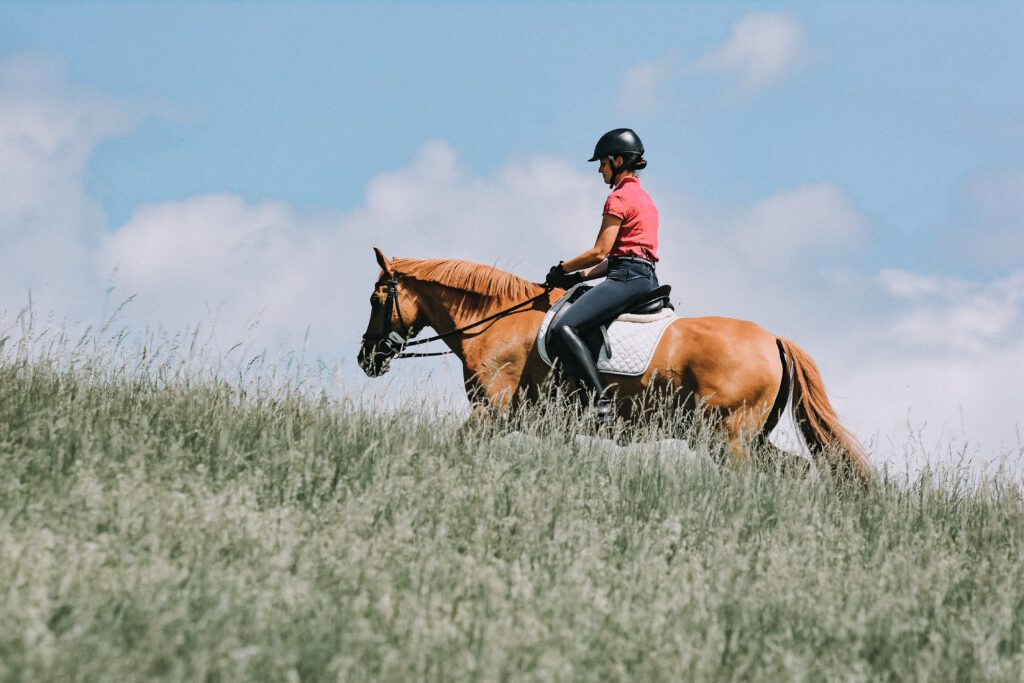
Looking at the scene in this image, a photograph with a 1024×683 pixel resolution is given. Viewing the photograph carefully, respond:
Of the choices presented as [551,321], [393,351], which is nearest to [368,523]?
[551,321]

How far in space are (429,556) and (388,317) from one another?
4.45 m

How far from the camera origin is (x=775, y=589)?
15.6 ft

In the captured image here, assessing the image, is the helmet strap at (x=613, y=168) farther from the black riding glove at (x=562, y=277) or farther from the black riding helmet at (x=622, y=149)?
the black riding glove at (x=562, y=277)

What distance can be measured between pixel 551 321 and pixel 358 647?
483 cm

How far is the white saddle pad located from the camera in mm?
7801

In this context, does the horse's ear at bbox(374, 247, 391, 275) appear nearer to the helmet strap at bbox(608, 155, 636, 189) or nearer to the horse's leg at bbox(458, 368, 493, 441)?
the horse's leg at bbox(458, 368, 493, 441)

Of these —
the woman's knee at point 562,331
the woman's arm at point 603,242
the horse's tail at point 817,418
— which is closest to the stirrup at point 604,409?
the woman's knee at point 562,331

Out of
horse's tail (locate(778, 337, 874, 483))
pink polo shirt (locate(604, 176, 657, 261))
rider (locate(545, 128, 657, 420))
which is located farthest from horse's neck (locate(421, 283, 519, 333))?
horse's tail (locate(778, 337, 874, 483))

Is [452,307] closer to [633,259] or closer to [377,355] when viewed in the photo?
[377,355]

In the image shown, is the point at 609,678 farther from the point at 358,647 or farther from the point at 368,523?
the point at 368,523

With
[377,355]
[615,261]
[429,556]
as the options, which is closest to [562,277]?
[615,261]

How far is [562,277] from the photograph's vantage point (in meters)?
8.38

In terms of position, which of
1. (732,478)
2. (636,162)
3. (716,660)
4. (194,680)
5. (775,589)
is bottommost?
(194,680)

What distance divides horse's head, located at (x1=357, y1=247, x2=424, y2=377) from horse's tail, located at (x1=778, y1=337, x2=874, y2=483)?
330 centimetres
